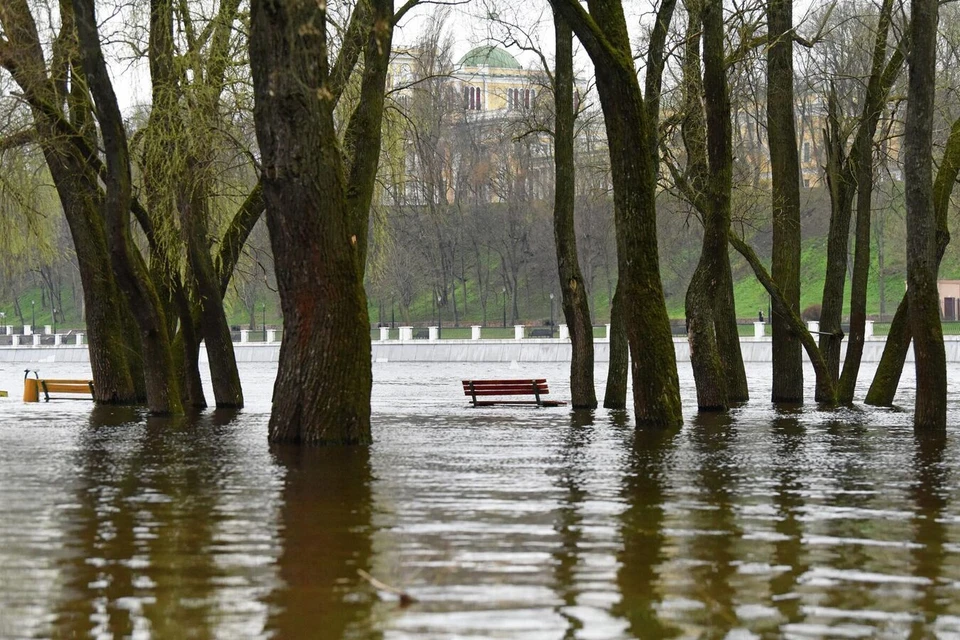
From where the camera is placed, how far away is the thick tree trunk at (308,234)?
1420 centimetres

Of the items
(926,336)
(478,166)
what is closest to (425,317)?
(478,166)

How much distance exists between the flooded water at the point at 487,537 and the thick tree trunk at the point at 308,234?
61cm

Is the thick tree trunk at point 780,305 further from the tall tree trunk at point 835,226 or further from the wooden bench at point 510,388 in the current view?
the wooden bench at point 510,388

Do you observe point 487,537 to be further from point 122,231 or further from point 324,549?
point 122,231

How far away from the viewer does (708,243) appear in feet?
70.1

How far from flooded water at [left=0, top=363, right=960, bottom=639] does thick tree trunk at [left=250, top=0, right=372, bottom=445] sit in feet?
2.01

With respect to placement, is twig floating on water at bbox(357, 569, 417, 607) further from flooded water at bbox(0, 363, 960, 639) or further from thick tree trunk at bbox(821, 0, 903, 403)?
thick tree trunk at bbox(821, 0, 903, 403)

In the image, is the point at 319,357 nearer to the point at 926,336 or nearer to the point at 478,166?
the point at 926,336

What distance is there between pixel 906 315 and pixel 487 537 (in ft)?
47.1

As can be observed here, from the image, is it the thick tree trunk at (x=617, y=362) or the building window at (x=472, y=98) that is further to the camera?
the building window at (x=472, y=98)

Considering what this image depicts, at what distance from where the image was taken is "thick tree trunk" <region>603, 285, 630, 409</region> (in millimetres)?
23578

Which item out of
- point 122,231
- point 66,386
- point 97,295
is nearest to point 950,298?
point 66,386

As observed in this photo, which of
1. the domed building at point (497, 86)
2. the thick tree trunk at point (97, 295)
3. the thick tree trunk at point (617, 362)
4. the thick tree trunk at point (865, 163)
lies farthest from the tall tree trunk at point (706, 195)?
the domed building at point (497, 86)

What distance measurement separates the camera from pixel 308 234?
1472 centimetres
